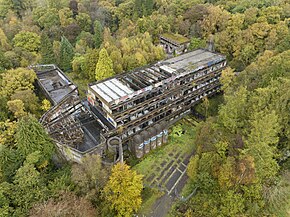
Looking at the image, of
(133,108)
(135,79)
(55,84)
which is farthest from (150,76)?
(55,84)

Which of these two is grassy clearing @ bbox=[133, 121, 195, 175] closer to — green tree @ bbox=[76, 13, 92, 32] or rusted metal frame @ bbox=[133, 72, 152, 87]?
rusted metal frame @ bbox=[133, 72, 152, 87]

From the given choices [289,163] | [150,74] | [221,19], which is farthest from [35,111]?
[221,19]

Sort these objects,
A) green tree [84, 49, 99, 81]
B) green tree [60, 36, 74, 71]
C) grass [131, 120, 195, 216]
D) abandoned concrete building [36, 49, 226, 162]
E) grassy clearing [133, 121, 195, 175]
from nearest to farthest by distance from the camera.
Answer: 1. grass [131, 120, 195, 216]
2. abandoned concrete building [36, 49, 226, 162]
3. grassy clearing [133, 121, 195, 175]
4. green tree [84, 49, 99, 81]
5. green tree [60, 36, 74, 71]

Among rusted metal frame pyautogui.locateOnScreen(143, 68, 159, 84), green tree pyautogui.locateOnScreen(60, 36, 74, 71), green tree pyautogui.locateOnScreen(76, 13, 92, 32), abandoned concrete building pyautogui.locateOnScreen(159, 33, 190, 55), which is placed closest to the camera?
rusted metal frame pyautogui.locateOnScreen(143, 68, 159, 84)

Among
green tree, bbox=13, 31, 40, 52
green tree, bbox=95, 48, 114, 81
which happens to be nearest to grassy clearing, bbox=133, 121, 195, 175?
green tree, bbox=95, 48, 114, 81

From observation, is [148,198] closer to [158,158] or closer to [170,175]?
[170,175]

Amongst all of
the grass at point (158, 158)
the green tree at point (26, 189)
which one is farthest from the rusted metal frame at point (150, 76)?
the green tree at point (26, 189)
